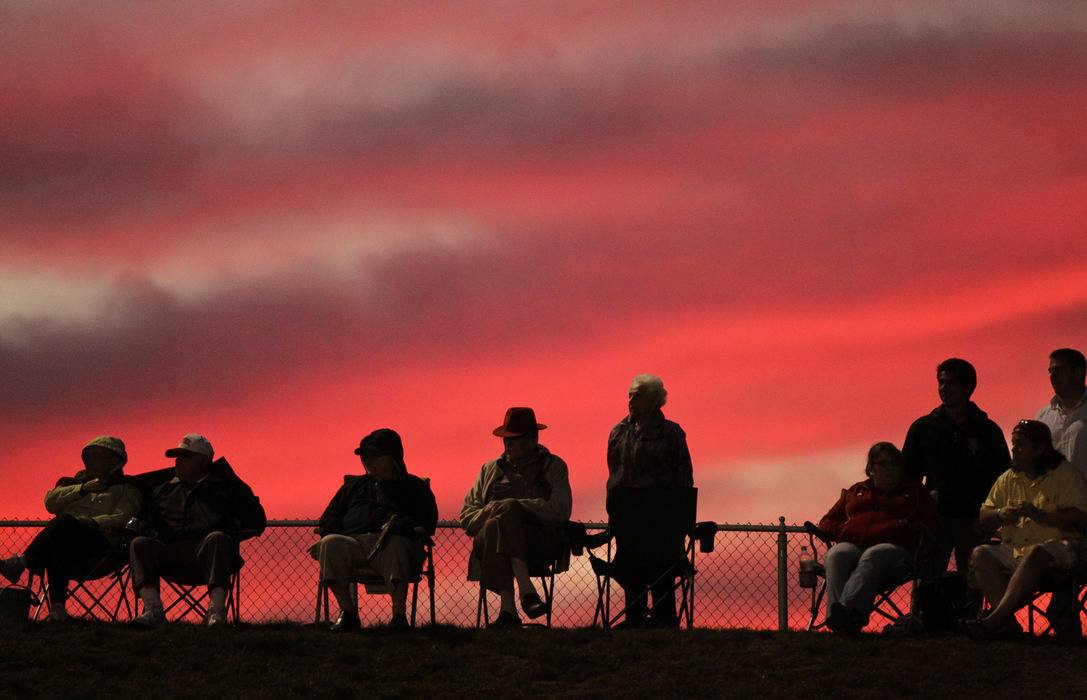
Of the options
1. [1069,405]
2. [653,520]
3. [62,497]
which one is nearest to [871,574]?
[653,520]

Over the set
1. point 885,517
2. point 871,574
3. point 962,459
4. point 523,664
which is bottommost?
point 523,664

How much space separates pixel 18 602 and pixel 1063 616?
21.6 ft

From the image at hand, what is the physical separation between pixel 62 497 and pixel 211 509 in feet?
3.74

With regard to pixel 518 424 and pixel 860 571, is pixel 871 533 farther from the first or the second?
pixel 518 424

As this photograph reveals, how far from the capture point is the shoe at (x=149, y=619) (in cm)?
931

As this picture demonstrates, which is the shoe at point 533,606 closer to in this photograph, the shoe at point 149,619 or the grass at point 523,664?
the grass at point 523,664

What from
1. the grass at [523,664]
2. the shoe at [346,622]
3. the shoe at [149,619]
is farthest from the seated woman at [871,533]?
the shoe at [149,619]

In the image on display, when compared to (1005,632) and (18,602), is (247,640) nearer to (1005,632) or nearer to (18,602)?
(18,602)

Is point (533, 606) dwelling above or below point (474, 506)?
below

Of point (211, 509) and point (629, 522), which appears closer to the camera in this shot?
point (629, 522)

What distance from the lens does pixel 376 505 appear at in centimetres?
959

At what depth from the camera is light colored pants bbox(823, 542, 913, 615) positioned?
852cm

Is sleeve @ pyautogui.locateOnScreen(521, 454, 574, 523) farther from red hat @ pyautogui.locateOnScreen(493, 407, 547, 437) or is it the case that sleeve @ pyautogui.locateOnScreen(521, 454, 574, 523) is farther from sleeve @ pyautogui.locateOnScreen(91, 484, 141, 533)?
sleeve @ pyautogui.locateOnScreen(91, 484, 141, 533)

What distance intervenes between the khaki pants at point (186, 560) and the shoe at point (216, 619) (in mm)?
170
